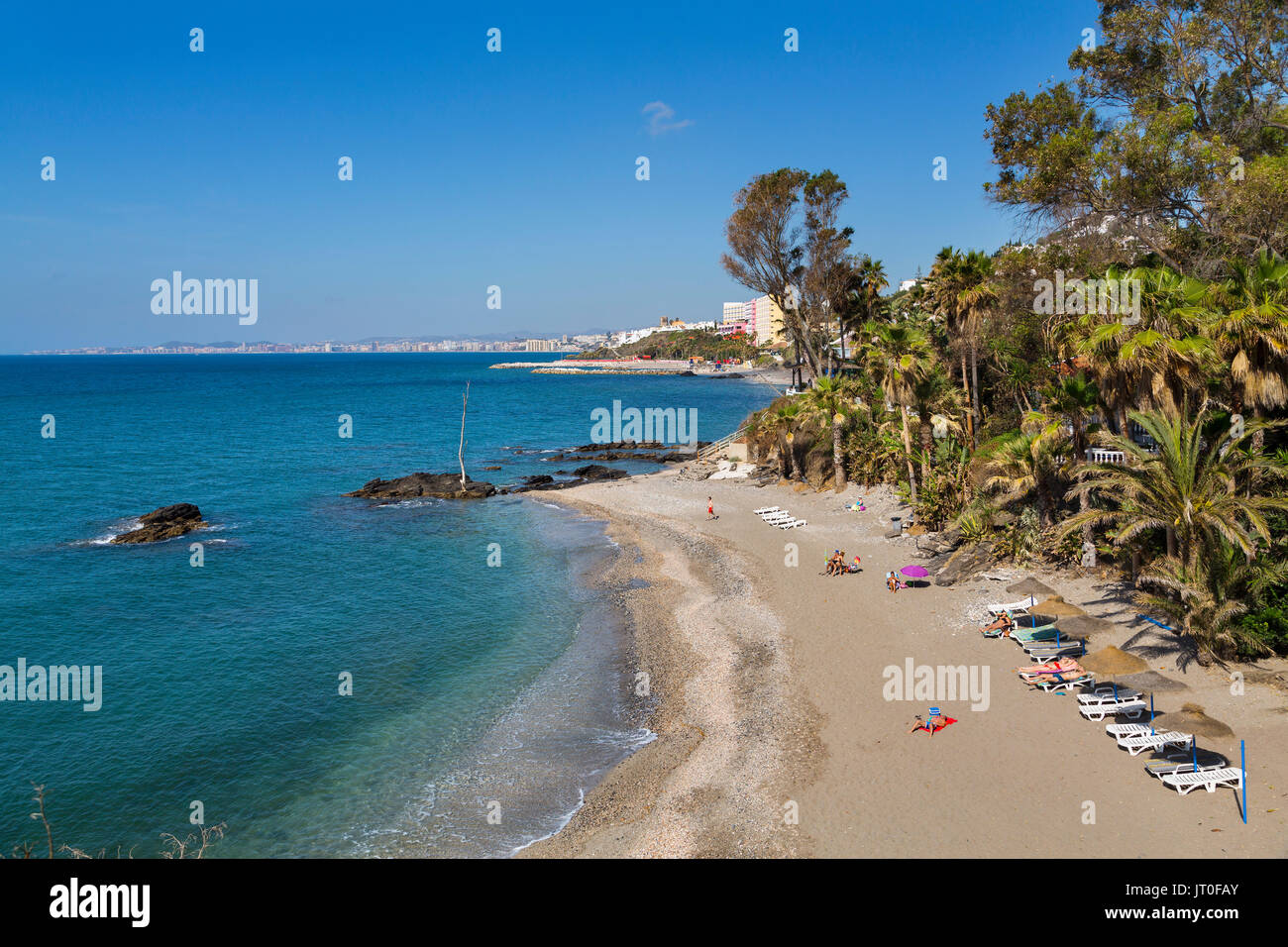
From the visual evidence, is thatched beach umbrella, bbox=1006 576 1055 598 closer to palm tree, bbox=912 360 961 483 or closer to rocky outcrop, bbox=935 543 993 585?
rocky outcrop, bbox=935 543 993 585

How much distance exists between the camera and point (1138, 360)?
17.9m

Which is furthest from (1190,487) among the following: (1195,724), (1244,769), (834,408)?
(834,408)

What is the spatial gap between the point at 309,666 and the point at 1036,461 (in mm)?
23825

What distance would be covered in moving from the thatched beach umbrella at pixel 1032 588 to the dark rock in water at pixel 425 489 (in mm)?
35102

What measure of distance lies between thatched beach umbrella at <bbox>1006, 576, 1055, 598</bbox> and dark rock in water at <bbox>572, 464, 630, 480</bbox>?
117 feet

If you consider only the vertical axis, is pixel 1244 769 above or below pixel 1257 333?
below

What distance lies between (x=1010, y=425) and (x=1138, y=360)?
56.5 feet

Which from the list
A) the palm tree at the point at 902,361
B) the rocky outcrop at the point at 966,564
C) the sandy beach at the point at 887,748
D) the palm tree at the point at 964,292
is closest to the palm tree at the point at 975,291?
the palm tree at the point at 964,292

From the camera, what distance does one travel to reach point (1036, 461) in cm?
2423

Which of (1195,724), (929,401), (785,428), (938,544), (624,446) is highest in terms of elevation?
(929,401)

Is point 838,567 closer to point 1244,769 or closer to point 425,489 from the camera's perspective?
point 1244,769

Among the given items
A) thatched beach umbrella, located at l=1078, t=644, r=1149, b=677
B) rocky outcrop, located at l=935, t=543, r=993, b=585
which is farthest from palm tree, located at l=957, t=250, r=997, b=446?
thatched beach umbrella, located at l=1078, t=644, r=1149, b=677

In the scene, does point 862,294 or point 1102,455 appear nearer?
point 1102,455
